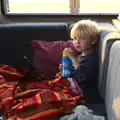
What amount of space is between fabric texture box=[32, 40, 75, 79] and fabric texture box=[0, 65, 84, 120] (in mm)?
274

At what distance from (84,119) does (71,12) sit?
139cm

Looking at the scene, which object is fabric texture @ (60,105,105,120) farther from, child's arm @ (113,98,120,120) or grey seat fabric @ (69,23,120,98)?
grey seat fabric @ (69,23,120,98)

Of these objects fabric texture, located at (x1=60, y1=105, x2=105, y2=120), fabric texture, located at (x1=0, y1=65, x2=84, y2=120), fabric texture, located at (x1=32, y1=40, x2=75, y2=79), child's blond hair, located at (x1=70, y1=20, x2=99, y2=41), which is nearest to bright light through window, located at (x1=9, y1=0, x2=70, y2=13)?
fabric texture, located at (x1=32, y1=40, x2=75, y2=79)

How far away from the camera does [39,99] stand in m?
1.53

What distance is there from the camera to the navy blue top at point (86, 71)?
1.81m

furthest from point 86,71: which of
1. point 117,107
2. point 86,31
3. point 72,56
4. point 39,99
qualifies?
point 117,107

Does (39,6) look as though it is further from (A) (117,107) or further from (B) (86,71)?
(A) (117,107)

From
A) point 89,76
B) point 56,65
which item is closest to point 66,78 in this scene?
point 89,76

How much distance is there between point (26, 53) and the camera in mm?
2236

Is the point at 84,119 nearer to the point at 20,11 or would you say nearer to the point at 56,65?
the point at 56,65

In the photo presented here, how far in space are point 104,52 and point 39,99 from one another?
1.70 feet

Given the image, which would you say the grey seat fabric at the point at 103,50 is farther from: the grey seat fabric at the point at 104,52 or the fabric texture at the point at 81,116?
the fabric texture at the point at 81,116

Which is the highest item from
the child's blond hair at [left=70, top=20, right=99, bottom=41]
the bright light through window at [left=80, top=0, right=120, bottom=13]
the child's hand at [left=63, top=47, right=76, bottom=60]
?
the bright light through window at [left=80, top=0, right=120, bottom=13]

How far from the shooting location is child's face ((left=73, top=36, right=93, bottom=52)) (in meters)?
1.89
